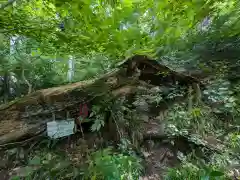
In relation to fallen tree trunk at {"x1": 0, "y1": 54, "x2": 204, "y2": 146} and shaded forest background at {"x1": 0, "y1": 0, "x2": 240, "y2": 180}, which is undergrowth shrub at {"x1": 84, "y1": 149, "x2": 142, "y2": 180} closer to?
shaded forest background at {"x1": 0, "y1": 0, "x2": 240, "y2": 180}

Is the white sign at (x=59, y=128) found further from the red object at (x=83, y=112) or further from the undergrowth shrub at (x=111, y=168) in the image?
the undergrowth shrub at (x=111, y=168)

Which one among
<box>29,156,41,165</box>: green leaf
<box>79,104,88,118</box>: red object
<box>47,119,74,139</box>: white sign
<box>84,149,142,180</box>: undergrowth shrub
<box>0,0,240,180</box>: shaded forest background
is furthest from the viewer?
<box>79,104,88,118</box>: red object

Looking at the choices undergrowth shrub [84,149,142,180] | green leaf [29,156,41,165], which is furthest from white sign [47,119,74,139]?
A: undergrowth shrub [84,149,142,180]

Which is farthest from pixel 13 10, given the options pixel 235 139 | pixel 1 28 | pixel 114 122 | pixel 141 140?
pixel 235 139

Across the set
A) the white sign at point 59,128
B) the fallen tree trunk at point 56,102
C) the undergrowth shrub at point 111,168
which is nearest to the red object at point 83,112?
the fallen tree trunk at point 56,102

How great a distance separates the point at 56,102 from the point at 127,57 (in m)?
1.19

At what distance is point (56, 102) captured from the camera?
8.47ft

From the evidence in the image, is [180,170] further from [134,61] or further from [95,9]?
[95,9]

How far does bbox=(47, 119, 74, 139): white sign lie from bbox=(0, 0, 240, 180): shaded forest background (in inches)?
7.3

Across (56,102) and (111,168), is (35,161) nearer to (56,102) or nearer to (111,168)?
(56,102)

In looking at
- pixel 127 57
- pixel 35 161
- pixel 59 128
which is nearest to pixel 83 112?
pixel 59 128

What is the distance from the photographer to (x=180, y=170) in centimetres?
198

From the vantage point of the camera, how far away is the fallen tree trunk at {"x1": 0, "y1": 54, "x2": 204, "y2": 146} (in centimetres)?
237

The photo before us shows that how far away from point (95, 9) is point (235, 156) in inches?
90.1
